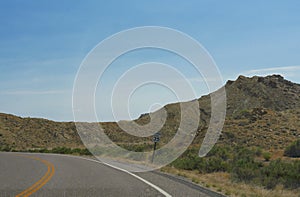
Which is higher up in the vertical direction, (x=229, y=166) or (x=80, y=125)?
(x=80, y=125)

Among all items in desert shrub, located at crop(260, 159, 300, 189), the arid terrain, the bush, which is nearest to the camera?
desert shrub, located at crop(260, 159, 300, 189)

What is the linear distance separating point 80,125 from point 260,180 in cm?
8213

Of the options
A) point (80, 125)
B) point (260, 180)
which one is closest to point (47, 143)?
point (80, 125)

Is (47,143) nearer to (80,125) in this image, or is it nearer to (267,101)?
(80,125)

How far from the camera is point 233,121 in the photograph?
57125 millimetres

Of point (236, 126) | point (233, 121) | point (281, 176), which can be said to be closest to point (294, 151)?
point (281, 176)

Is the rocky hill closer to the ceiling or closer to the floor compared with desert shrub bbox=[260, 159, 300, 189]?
closer to the ceiling

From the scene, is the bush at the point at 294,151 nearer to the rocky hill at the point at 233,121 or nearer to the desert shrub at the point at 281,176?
the desert shrub at the point at 281,176

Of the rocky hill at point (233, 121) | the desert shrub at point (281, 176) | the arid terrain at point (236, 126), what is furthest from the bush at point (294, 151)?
the rocky hill at point (233, 121)

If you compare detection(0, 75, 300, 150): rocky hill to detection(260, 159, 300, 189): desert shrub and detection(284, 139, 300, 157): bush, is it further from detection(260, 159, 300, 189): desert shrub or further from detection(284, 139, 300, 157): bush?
detection(260, 159, 300, 189): desert shrub

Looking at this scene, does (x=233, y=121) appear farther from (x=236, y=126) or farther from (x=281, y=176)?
(x=281, y=176)

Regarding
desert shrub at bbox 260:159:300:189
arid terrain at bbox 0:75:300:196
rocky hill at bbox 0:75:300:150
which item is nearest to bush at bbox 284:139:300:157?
arid terrain at bbox 0:75:300:196

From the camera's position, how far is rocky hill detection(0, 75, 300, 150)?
53775mm

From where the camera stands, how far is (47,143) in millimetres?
76562
